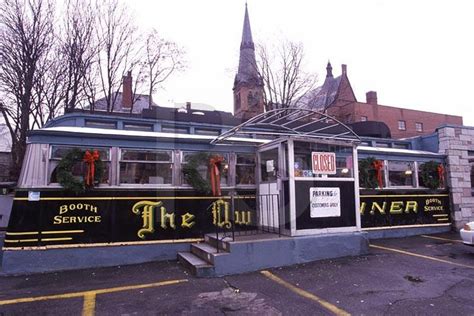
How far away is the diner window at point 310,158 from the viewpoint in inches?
332

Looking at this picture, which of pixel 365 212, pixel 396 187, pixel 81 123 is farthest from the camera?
pixel 396 187

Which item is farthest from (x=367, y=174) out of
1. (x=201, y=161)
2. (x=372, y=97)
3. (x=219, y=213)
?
(x=372, y=97)

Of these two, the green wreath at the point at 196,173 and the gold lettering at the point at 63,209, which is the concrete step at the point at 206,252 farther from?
the gold lettering at the point at 63,209

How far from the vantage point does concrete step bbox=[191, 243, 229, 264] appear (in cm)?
712

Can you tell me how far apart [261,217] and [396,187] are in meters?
5.78

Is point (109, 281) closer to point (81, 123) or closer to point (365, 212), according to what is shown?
point (81, 123)

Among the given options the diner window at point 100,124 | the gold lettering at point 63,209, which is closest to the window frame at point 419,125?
the diner window at point 100,124

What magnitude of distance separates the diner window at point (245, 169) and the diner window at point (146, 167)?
6.38 feet

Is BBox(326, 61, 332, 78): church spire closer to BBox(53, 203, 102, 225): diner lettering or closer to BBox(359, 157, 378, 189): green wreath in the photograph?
BBox(359, 157, 378, 189): green wreath

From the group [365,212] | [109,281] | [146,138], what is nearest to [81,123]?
[146,138]

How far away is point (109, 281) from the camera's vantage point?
672cm

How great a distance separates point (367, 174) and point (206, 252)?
6.57 metres

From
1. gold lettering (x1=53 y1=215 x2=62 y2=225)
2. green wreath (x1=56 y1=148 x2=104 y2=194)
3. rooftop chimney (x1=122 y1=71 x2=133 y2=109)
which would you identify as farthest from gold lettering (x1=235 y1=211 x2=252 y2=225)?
rooftop chimney (x1=122 y1=71 x2=133 y2=109)

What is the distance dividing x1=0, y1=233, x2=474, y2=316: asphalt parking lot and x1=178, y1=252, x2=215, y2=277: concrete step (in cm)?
18
